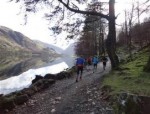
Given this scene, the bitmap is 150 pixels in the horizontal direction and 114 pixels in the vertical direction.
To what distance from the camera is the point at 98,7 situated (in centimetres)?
3288

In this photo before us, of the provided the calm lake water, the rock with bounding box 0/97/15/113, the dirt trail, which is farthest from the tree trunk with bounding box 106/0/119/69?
the calm lake water

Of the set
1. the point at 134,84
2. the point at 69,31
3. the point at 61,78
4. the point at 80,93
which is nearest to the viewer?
the point at 134,84

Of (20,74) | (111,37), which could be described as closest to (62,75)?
(111,37)

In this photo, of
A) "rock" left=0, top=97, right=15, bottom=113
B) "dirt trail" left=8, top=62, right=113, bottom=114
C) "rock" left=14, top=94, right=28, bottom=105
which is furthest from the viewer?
"rock" left=14, top=94, right=28, bottom=105

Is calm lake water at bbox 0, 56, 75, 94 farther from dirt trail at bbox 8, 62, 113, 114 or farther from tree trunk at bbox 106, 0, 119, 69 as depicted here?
dirt trail at bbox 8, 62, 113, 114

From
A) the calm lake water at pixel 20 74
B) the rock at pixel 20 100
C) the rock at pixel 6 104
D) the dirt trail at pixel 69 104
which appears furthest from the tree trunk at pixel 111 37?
the calm lake water at pixel 20 74

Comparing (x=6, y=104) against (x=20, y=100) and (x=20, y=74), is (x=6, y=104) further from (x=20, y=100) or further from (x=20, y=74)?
(x=20, y=74)

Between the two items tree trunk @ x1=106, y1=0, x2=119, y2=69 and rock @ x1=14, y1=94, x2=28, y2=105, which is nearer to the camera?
rock @ x1=14, y1=94, x2=28, y2=105

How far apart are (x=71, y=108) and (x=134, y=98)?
812 cm

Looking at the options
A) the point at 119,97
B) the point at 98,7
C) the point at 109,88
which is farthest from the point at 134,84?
the point at 98,7

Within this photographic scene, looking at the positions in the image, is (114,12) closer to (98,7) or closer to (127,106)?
(98,7)

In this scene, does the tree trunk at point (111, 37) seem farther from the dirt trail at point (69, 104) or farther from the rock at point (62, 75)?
the rock at point (62, 75)

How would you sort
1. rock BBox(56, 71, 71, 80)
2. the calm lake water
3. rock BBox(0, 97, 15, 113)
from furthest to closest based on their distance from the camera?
1. the calm lake water
2. rock BBox(56, 71, 71, 80)
3. rock BBox(0, 97, 15, 113)

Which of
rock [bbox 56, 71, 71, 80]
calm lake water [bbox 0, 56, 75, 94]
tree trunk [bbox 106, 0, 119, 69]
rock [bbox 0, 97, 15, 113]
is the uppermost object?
tree trunk [bbox 106, 0, 119, 69]
